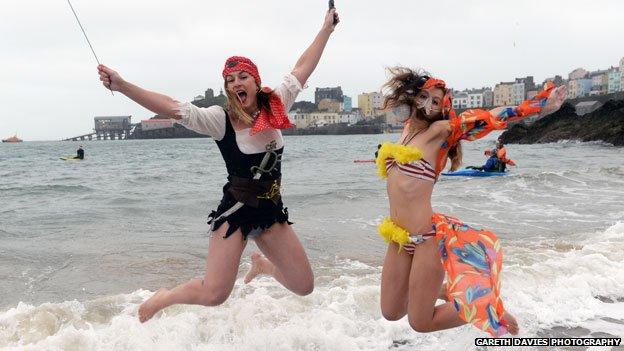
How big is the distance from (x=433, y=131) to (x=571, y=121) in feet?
→ 221

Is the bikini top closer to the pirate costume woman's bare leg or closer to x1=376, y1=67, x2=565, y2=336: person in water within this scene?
x1=376, y1=67, x2=565, y2=336: person in water

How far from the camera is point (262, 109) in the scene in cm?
448

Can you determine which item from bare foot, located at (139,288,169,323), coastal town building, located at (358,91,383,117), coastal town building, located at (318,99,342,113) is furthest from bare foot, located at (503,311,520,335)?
coastal town building, located at (318,99,342,113)

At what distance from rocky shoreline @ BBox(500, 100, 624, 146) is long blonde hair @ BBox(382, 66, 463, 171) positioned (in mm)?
47651

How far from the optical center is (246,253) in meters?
9.06

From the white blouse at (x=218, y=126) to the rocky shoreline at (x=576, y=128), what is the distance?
48.1 meters

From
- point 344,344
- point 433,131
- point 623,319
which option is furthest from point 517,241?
point 433,131

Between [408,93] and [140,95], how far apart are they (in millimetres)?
1961

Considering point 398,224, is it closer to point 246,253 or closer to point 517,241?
point 246,253

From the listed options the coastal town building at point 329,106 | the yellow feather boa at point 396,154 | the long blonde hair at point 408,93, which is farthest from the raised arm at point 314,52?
the coastal town building at point 329,106

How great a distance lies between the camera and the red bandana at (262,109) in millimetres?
4402

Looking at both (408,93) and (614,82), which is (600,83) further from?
(408,93)

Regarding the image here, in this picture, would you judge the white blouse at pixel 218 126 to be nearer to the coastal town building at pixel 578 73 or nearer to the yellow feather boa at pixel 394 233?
the yellow feather boa at pixel 394 233

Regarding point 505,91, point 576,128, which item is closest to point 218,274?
point 576,128
